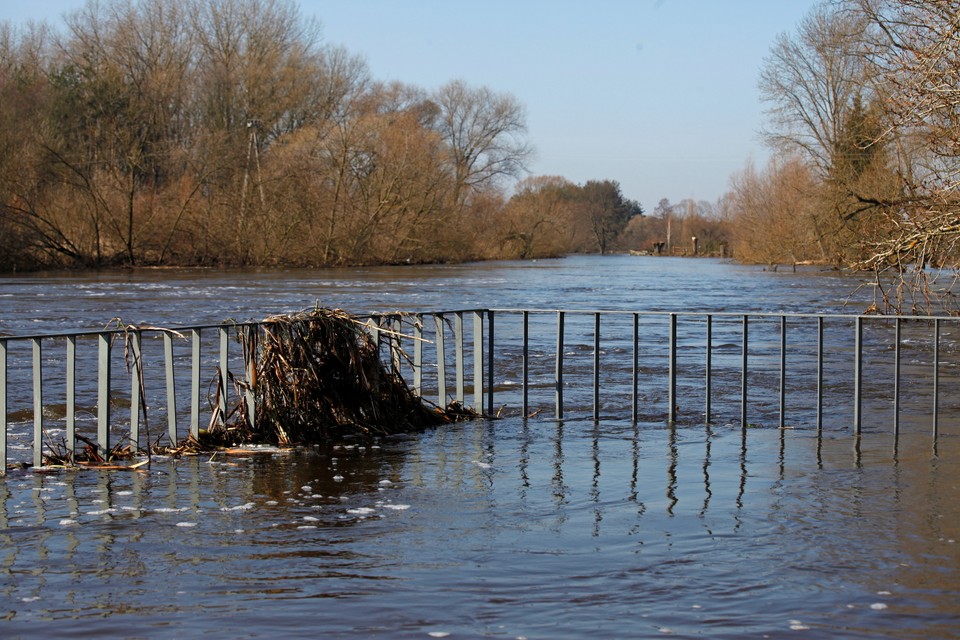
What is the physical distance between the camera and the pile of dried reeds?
995cm

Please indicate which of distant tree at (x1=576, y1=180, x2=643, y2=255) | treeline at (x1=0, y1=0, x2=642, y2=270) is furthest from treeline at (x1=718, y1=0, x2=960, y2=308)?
distant tree at (x1=576, y1=180, x2=643, y2=255)

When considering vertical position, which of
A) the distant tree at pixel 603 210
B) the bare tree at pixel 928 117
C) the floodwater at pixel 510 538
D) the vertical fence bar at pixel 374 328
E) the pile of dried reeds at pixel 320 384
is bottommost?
the floodwater at pixel 510 538

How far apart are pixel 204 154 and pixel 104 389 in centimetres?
5891

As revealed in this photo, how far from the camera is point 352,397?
1058 centimetres

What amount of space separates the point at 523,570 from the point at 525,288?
40.9 m

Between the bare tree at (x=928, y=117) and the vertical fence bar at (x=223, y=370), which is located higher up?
the bare tree at (x=928, y=117)

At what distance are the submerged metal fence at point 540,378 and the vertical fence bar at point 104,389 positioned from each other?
0.04 feet

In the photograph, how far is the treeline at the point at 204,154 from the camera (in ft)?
193

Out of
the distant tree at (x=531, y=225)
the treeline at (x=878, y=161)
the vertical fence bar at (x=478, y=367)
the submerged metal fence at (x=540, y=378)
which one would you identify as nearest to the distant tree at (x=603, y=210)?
the distant tree at (x=531, y=225)

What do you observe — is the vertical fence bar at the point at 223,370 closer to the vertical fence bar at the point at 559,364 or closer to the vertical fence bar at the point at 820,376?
the vertical fence bar at the point at 559,364

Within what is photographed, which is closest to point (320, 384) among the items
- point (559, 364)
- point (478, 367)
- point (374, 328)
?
point (374, 328)

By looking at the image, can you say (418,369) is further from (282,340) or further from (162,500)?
(162,500)

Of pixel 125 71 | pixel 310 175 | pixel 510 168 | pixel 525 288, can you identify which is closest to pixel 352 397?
pixel 525 288

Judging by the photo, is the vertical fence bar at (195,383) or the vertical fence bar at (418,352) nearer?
the vertical fence bar at (195,383)
